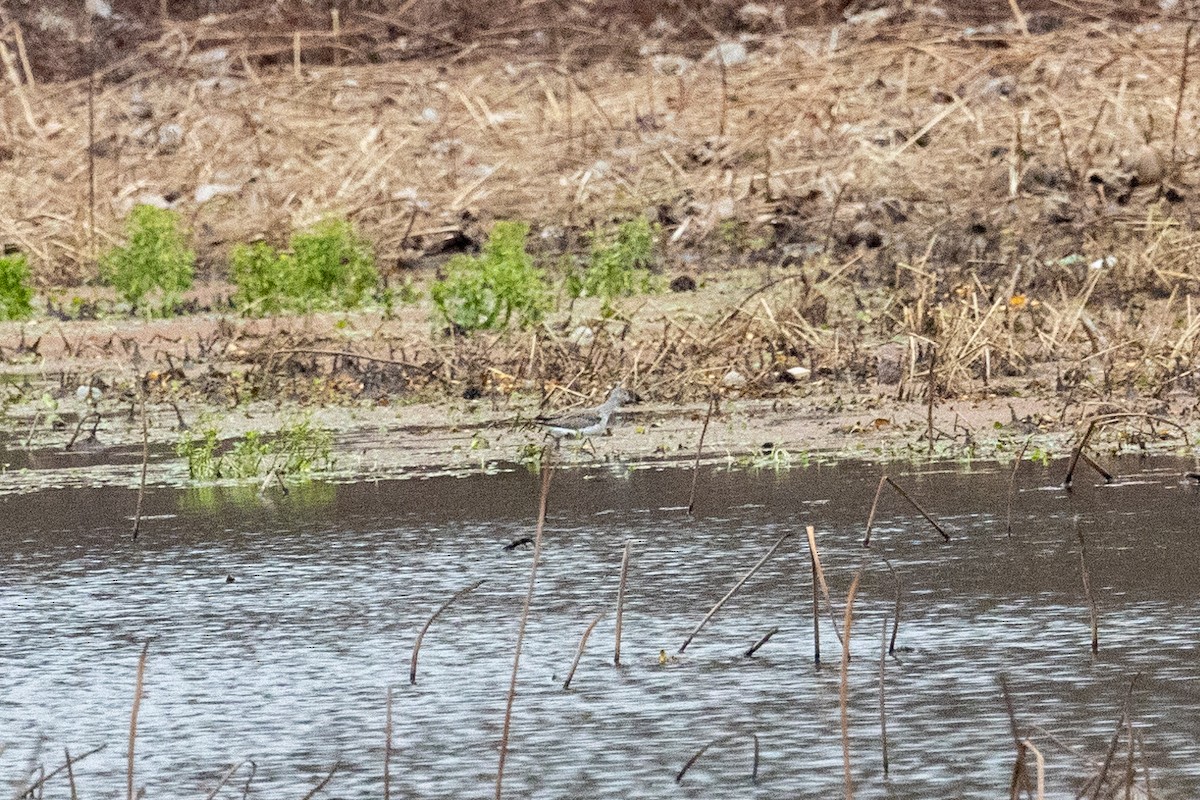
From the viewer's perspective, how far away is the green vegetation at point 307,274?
11.6 metres

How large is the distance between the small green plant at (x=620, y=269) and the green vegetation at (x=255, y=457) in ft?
10.5

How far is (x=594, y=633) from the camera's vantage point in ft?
15.8

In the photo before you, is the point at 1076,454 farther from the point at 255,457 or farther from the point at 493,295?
the point at 493,295

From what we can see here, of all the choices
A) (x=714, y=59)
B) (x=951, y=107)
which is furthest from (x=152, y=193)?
(x=951, y=107)

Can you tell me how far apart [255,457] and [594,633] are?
2.85 metres

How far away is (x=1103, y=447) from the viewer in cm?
720

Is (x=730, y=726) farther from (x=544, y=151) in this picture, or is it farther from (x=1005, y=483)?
(x=544, y=151)

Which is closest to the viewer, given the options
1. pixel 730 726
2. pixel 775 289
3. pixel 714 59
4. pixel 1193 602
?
pixel 730 726

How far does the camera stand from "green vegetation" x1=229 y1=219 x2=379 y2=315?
38.1 feet

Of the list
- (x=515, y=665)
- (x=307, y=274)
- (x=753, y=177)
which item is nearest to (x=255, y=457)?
(x=515, y=665)

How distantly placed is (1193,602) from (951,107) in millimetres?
10127

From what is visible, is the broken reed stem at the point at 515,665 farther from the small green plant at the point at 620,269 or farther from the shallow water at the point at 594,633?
the small green plant at the point at 620,269

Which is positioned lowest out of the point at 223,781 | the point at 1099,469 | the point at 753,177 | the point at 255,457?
the point at 255,457

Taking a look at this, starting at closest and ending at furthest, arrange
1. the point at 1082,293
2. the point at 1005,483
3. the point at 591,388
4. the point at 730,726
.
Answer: the point at 730,726 < the point at 1005,483 < the point at 591,388 < the point at 1082,293
